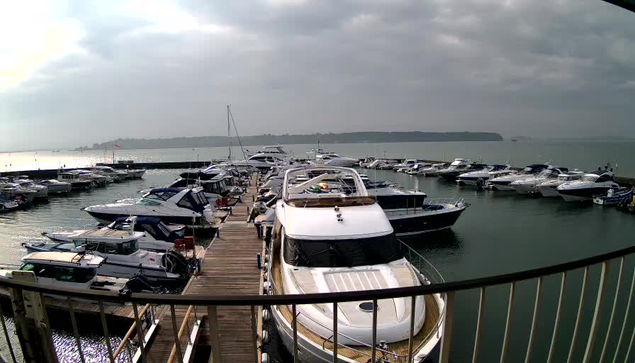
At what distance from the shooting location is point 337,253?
7.82 m

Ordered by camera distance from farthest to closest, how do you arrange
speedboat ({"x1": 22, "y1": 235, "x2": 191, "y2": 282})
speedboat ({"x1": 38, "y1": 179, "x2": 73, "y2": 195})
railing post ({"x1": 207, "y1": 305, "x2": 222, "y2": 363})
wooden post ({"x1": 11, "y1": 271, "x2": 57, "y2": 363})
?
speedboat ({"x1": 38, "y1": 179, "x2": 73, "y2": 195}), speedboat ({"x1": 22, "y1": 235, "x2": 191, "y2": 282}), wooden post ({"x1": 11, "y1": 271, "x2": 57, "y2": 363}), railing post ({"x1": 207, "y1": 305, "x2": 222, "y2": 363})

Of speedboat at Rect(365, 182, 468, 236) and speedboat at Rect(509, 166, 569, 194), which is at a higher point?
speedboat at Rect(365, 182, 468, 236)

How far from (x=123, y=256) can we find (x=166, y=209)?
8.15 meters

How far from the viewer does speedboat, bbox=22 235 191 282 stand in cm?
1320

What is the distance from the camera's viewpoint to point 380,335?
571 cm

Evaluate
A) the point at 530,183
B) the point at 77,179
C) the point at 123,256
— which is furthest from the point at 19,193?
the point at 530,183

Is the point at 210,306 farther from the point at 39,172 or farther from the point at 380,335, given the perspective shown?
the point at 39,172

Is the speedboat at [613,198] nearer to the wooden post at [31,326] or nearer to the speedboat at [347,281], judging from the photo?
the speedboat at [347,281]

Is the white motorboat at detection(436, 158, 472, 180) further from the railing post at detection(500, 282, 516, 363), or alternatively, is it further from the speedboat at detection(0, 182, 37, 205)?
the railing post at detection(500, 282, 516, 363)

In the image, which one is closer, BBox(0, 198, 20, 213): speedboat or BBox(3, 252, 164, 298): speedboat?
BBox(3, 252, 164, 298): speedboat

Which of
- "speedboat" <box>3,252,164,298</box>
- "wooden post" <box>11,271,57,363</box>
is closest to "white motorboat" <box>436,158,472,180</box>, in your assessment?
"speedboat" <box>3,252,164,298</box>

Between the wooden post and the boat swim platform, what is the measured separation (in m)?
1.11

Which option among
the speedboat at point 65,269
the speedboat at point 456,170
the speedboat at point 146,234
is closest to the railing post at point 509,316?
the speedboat at point 65,269

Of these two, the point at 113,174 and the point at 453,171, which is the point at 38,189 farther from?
the point at 453,171
